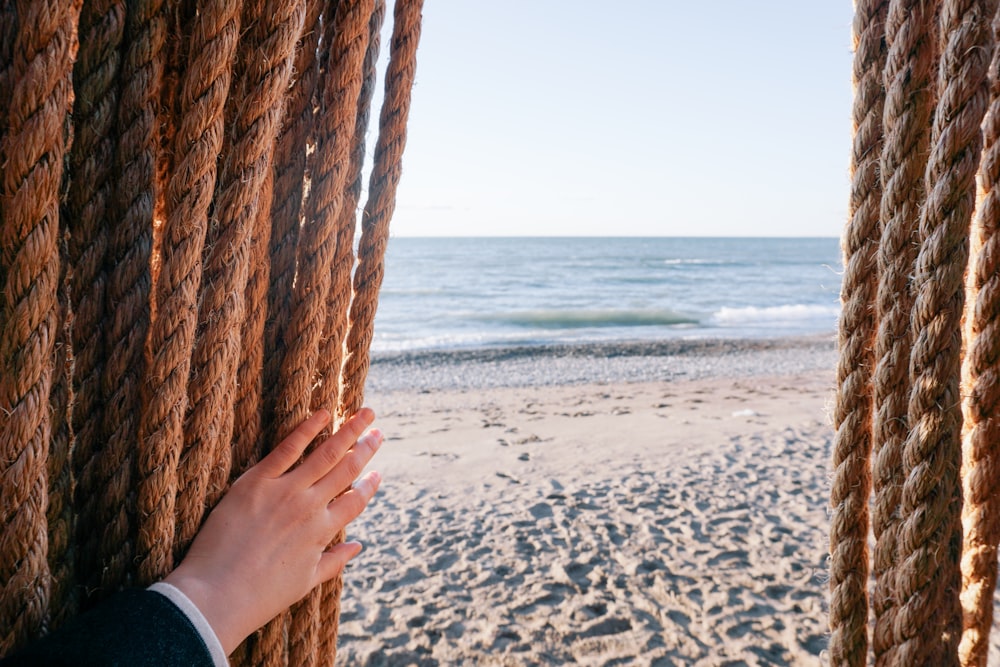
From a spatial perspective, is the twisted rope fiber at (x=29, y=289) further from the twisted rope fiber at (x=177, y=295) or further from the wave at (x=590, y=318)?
the wave at (x=590, y=318)

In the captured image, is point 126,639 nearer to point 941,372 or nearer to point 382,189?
→ point 382,189

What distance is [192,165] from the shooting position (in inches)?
32.3

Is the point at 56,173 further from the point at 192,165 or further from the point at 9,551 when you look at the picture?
the point at 9,551

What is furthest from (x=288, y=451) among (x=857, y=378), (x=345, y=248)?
(x=857, y=378)

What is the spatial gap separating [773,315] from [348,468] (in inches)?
739

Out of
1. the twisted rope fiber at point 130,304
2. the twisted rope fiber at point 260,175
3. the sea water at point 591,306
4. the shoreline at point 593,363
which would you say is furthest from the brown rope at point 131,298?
the sea water at point 591,306

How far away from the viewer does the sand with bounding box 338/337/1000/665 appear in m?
2.82

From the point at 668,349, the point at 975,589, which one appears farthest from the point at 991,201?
the point at 668,349

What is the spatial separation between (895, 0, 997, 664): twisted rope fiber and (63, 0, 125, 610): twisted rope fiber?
0.98 meters

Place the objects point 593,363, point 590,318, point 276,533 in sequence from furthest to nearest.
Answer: point 590,318
point 593,363
point 276,533

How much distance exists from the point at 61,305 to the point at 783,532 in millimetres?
3856

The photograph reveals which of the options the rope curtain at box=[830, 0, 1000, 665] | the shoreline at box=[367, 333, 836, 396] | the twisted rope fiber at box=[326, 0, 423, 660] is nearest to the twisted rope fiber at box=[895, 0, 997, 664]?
the rope curtain at box=[830, 0, 1000, 665]

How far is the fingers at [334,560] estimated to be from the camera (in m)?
1.01

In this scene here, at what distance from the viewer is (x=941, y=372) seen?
83 centimetres
